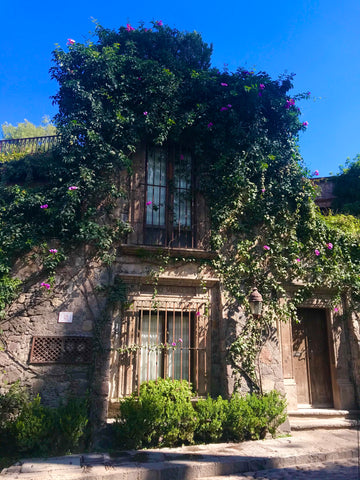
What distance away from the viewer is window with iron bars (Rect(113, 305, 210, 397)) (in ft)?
20.1

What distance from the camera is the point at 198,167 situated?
7602 millimetres

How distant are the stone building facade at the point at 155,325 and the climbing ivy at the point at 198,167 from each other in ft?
1.07

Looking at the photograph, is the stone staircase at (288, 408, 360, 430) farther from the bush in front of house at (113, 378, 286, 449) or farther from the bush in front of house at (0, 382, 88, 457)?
the bush in front of house at (0, 382, 88, 457)

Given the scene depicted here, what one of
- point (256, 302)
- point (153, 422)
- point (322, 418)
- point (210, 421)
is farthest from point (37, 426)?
point (322, 418)

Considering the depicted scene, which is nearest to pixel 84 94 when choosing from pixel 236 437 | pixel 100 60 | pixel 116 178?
pixel 100 60


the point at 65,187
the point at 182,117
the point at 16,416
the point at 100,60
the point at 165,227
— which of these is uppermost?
the point at 100,60

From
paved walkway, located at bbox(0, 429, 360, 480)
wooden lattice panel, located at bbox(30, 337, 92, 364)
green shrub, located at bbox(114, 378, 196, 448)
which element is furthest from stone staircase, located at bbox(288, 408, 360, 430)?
wooden lattice panel, located at bbox(30, 337, 92, 364)

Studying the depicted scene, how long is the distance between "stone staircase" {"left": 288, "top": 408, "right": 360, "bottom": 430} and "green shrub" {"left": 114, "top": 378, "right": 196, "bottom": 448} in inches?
86.3

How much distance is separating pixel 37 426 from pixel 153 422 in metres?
1.60

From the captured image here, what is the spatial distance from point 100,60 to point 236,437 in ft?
23.6

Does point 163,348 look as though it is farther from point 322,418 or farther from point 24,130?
point 24,130

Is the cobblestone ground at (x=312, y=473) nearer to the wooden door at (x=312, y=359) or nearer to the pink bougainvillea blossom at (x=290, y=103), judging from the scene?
the wooden door at (x=312, y=359)

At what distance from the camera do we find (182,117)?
725 centimetres

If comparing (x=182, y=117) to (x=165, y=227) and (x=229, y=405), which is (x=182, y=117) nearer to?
(x=165, y=227)
